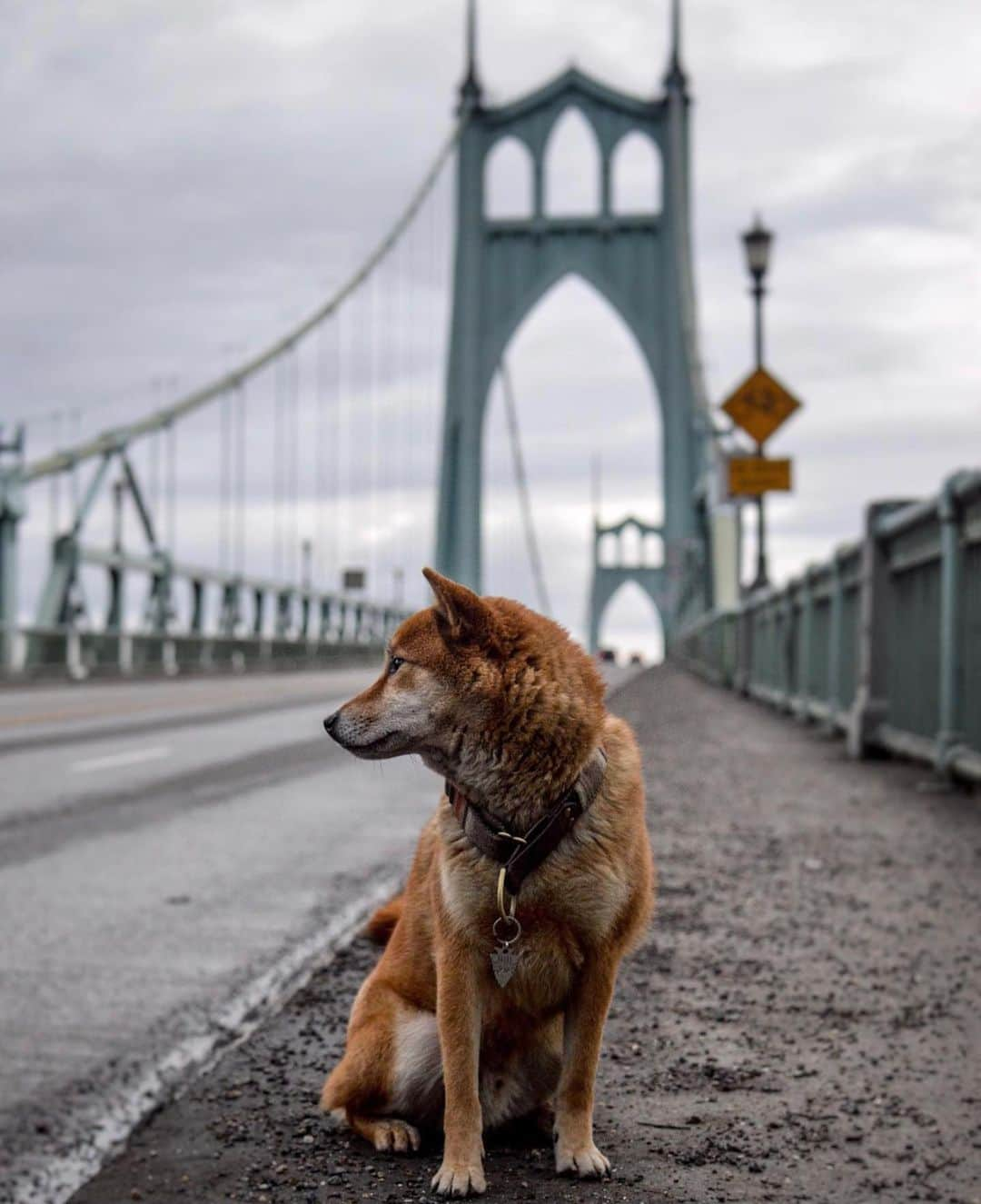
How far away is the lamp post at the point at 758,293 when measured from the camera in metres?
21.4

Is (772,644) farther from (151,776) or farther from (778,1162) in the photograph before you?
(778,1162)

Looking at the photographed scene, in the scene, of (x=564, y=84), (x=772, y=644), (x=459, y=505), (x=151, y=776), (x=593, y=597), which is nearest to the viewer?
(x=151, y=776)

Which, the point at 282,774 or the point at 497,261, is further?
the point at 497,261

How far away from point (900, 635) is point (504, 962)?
761cm

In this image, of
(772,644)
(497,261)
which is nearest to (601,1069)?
(772,644)

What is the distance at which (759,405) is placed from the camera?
17625mm

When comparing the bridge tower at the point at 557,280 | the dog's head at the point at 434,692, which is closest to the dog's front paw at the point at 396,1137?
the dog's head at the point at 434,692

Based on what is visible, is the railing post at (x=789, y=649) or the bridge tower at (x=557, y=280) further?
the bridge tower at (x=557, y=280)

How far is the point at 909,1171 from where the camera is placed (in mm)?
2648

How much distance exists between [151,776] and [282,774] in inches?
34.9

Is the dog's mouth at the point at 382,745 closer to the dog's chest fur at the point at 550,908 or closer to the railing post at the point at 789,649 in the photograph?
the dog's chest fur at the point at 550,908

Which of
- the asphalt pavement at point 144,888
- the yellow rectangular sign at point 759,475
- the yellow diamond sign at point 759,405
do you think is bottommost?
the asphalt pavement at point 144,888

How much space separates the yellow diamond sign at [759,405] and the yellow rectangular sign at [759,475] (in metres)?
0.37

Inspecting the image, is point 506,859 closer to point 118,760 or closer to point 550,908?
point 550,908
